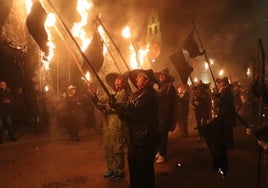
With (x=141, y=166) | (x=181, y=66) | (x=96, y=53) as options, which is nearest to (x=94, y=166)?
(x=96, y=53)

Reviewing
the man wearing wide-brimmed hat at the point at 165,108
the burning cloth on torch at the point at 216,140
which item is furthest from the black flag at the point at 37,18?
the man wearing wide-brimmed hat at the point at 165,108

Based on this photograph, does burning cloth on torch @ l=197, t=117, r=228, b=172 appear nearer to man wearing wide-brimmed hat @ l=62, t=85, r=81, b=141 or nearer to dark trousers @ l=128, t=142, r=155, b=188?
dark trousers @ l=128, t=142, r=155, b=188

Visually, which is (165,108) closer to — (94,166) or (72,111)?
(94,166)

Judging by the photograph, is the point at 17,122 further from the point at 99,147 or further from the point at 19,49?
the point at 99,147

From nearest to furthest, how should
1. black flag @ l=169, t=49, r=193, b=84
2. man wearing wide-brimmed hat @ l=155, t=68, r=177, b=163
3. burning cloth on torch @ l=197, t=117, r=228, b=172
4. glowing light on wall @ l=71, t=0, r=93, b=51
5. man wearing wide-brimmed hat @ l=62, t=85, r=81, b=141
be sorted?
burning cloth on torch @ l=197, t=117, r=228, b=172, man wearing wide-brimmed hat @ l=155, t=68, r=177, b=163, black flag @ l=169, t=49, r=193, b=84, man wearing wide-brimmed hat @ l=62, t=85, r=81, b=141, glowing light on wall @ l=71, t=0, r=93, b=51

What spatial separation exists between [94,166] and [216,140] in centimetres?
334

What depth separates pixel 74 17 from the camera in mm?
19672

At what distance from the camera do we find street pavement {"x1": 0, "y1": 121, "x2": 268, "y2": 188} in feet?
23.1

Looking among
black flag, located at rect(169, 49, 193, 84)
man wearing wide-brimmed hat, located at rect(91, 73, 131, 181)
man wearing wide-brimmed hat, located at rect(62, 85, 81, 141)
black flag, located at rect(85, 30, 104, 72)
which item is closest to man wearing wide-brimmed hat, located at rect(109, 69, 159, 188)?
man wearing wide-brimmed hat, located at rect(91, 73, 131, 181)

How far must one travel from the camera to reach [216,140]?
21.4 feet

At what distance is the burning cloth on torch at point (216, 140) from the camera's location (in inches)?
255

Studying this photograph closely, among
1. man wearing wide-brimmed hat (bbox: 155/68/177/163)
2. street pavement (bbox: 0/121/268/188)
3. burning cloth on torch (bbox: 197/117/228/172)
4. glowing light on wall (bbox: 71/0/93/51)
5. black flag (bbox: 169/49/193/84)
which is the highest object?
glowing light on wall (bbox: 71/0/93/51)

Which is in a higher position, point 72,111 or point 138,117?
point 72,111

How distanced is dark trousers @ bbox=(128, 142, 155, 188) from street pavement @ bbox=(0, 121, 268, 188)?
1492mm
